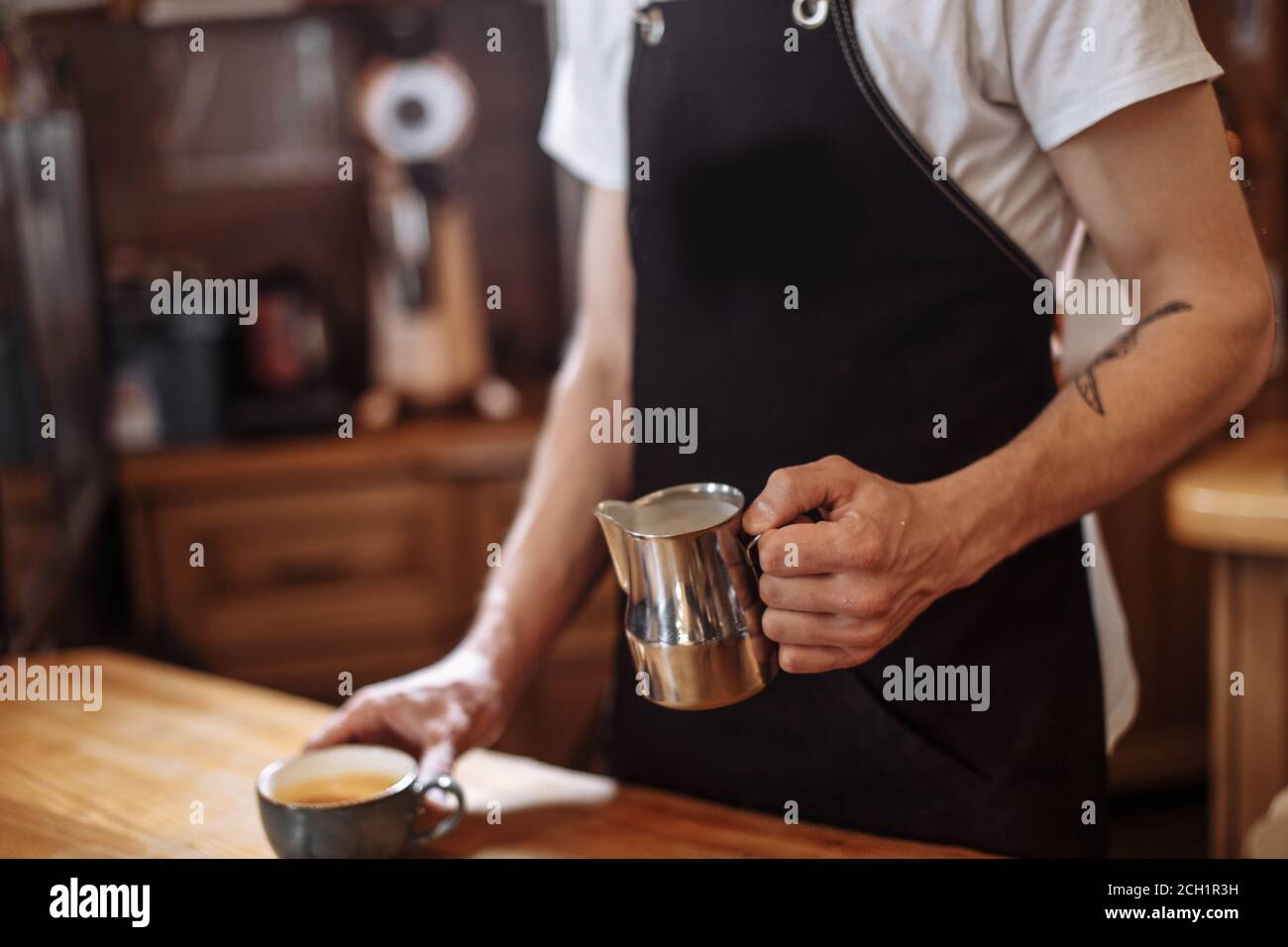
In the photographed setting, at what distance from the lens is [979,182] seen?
101 cm

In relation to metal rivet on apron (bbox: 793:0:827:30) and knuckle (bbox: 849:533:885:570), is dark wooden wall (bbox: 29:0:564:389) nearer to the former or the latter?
metal rivet on apron (bbox: 793:0:827:30)

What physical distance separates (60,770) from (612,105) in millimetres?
772

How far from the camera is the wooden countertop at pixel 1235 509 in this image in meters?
2.10

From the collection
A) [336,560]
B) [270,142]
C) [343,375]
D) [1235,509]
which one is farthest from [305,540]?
[1235,509]

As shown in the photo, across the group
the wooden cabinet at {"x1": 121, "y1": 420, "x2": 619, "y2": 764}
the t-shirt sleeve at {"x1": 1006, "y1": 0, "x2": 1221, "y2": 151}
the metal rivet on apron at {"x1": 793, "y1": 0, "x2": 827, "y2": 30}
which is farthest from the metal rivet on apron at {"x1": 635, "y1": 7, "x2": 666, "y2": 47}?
the wooden cabinet at {"x1": 121, "y1": 420, "x2": 619, "y2": 764}

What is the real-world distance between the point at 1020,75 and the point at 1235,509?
4.50 feet

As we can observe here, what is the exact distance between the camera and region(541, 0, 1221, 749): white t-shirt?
0.91 m

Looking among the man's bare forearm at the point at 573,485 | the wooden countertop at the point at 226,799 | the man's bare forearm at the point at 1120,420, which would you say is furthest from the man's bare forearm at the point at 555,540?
the man's bare forearm at the point at 1120,420

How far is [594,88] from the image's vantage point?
1259 mm

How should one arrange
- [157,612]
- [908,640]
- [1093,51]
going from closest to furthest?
1. [1093,51]
2. [908,640]
3. [157,612]

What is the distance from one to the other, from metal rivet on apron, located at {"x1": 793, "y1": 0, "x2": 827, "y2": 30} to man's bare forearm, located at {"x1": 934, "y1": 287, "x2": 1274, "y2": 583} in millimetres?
327

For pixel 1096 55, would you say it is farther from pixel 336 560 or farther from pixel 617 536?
pixel 336 560
